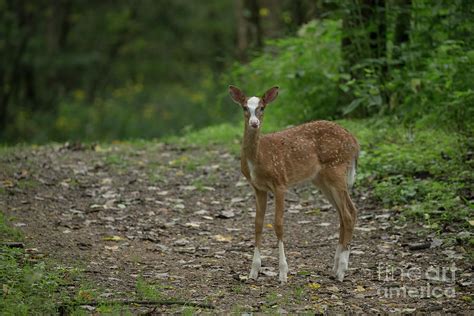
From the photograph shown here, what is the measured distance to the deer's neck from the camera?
261 inches

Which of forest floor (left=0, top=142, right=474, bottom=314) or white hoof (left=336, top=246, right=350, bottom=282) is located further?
white hoof (left=336, top=246, right=350, bottom=282)

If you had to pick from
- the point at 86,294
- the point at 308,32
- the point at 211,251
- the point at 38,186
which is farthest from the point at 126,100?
the point at 86,294

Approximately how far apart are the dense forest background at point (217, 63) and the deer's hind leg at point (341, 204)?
2.32 m

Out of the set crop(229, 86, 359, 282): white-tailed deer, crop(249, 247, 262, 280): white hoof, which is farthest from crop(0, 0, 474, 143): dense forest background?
crop(249, 247, 262, 280): white hoof

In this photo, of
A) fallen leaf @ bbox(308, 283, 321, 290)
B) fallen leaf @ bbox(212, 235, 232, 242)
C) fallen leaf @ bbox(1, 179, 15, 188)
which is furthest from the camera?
fallen leaf @ bbox(1, 179, 15, 188)

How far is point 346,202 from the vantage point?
6.93 m

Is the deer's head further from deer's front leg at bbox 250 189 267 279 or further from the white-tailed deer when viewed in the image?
deer's front leg at bbox 250 189 267 279

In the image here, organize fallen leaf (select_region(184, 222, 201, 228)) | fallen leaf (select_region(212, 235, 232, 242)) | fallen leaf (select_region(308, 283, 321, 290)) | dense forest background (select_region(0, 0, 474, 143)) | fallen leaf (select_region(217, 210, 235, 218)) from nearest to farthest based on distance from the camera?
fallen leaf (select_region(308, 283, 321, 290)) → fallen leaf (select_region(212, 235, 232, 242)) → fallen leaf (select_region(184, 222, 201, 228)) → fallen leaf (select_region(217, 210, 235, 218)) → dense forest background (select_region(0, 0, 474, 143))

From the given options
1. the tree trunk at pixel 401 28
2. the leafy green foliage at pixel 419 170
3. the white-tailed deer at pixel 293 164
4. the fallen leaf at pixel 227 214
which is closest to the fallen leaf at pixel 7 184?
the fallen leaf at pixel 227 214

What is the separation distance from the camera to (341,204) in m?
6.91

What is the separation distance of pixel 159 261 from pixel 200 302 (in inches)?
51.7

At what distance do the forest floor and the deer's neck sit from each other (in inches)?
40.6

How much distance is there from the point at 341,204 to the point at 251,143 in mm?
999

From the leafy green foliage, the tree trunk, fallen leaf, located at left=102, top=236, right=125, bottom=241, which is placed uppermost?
the tree trunk
